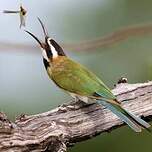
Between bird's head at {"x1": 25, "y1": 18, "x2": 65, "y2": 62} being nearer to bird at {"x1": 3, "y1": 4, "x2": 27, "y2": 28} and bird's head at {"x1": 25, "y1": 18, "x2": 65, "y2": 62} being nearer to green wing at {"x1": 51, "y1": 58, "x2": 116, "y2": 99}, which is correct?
green wing at {"x1": 51, "y1": 58, "x2": 116, "y2": 99}

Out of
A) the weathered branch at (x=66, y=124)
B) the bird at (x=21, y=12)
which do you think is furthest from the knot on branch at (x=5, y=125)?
the bird at (x=21, y=12)

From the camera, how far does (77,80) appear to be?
3.40 m

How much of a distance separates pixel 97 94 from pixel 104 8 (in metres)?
4.68

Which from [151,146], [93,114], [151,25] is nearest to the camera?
[151,25]

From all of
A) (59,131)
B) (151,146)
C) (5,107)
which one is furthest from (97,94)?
(5,107)

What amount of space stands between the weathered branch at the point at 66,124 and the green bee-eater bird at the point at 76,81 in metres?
0.05

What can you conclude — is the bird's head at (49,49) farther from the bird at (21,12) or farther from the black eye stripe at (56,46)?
the bird at (21,12)

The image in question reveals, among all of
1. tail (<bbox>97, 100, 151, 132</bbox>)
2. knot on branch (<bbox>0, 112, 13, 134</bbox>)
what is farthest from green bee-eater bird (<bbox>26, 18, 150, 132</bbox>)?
knot on branch (<bbox>0, 112, 13, 134</bbox>)

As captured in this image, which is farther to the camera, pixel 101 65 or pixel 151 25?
pixel 101 65

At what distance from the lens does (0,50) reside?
2.61 m

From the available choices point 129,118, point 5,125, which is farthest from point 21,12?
point 129,118

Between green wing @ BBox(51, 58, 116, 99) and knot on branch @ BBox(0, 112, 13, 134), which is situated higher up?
green wing @ BBox(51, 58, 116, 99)

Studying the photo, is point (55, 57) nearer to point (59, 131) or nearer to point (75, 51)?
point (59, 131)

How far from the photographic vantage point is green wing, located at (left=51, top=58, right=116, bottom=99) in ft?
11.0
